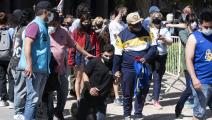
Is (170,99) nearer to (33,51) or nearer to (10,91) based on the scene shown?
(10,91)

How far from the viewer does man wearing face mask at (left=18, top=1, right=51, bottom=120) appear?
7.28m

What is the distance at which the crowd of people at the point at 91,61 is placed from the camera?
7.05m

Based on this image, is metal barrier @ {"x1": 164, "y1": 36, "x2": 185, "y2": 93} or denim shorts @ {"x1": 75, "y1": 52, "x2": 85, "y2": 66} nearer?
denim shorts @ {"x1": 75, "y1": 52, "x2": 85, "y2": 66}

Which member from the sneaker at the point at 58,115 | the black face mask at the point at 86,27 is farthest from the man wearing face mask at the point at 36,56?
the black face mask at the point at 86,27

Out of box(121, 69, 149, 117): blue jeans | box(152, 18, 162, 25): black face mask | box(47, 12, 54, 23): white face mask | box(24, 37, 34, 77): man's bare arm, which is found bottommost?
box(121, 69, 149, 117): blue jeans

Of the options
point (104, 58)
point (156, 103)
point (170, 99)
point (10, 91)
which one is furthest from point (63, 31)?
point (170, 99)

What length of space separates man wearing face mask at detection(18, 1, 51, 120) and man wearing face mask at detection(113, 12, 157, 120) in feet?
4.57

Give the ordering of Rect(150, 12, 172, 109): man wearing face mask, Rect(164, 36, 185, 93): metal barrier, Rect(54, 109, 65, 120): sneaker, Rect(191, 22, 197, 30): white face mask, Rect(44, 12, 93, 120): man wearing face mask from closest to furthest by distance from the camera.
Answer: Rect(44, 12, 93, 120): man wearing face mask
Rect(54, 109, 65, 120): sneaker
Rect(191, 22, 197, 30): white face mask
Rect(150, 12, 172, 109): man wearing face mask
Rect(164, 36, 185, 93): metal barrier

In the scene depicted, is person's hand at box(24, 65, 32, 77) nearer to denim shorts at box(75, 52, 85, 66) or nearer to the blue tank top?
the blue tank top

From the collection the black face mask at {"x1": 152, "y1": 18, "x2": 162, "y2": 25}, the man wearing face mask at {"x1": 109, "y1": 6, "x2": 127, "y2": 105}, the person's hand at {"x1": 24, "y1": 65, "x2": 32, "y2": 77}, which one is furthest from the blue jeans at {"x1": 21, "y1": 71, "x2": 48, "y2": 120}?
the black face mask at {"x1": 152, "y1": 18, "x2": 162, "y2": 25}

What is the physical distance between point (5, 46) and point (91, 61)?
7.48ft

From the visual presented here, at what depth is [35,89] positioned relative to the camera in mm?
7512

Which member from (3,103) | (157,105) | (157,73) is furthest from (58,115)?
(157,73)

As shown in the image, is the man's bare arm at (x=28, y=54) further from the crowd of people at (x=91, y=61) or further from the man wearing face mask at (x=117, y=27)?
the man wearing face mask at (x=117, y=27)
